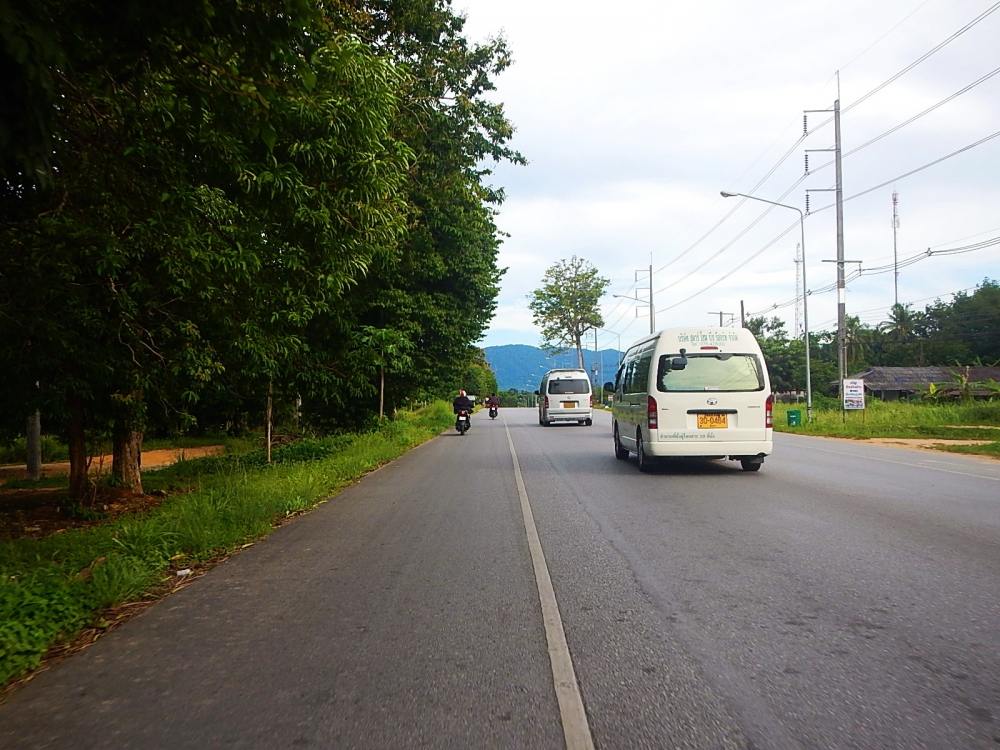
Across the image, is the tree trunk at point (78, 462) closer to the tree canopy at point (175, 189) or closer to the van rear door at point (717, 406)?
the tree canopy at point (175, 189)

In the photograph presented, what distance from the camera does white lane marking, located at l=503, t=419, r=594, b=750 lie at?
3.10 metres

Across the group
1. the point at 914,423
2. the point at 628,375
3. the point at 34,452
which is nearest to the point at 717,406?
the point at 628,375

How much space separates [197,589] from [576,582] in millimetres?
2759

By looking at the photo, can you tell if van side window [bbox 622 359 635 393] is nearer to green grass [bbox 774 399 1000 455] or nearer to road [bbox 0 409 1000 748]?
road [bbox 0 409 1000 748]

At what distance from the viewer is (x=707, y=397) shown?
1212 centimetres

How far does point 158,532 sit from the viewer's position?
22.6 feet

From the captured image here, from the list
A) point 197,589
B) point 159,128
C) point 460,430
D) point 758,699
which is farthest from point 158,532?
point 460,430

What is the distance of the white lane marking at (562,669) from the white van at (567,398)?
26.6m

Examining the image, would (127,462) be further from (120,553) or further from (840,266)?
(840,266)

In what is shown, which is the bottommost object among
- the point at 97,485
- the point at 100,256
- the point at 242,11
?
the point at 97,485

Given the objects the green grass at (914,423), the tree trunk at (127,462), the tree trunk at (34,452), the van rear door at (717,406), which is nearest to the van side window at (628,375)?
the van rear door at (717,406)

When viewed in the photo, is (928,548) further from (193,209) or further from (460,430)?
(460,430)

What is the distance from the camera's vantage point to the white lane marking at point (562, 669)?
10.2ft

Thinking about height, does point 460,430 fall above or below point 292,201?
below
